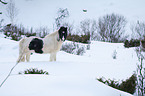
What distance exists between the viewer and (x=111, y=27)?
2467cm

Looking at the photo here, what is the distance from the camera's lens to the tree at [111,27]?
24.3 meters

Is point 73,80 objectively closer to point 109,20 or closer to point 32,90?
point 32,90

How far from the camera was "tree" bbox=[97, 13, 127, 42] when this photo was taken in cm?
2435

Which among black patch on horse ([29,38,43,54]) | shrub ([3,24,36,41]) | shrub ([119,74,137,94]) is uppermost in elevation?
shrub ([3,24,36,41])

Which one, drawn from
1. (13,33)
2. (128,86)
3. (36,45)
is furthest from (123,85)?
(13,33)

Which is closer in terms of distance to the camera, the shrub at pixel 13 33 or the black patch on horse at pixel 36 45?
the black patch on horse at pixel 36 45

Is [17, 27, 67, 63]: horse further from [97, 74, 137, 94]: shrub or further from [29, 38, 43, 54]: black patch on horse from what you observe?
[97, 74, 137, 94]: shrub

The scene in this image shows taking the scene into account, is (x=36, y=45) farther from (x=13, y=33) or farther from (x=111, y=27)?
(x=111, y=27)

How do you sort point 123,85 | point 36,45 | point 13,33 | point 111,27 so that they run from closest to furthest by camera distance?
point 123,85, point 36,45, point 13,33, point 111,27

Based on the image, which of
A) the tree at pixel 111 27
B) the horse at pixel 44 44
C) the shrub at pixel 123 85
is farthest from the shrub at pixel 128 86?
the tree at pixel 111 27

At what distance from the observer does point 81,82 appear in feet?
5.20

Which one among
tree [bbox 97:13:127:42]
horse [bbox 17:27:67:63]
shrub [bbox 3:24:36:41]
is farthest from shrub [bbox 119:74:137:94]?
tree [bbox 97:13:127:42]

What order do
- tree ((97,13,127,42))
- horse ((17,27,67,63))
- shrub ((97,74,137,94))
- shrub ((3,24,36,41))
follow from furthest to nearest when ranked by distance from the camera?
1. tree ((97,13,127,42))
2. shrub ((3,24,36,41))
3. horse ((17,27,67,63))
4. shrub ((97,74,137,94))

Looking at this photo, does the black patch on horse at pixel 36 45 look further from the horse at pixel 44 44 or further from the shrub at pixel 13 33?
the shrub at pixel 13 33
